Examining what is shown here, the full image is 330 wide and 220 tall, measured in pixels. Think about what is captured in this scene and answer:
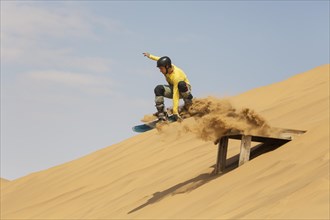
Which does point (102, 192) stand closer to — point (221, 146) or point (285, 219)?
point (221, 146)

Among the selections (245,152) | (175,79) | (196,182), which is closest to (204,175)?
(196,182)

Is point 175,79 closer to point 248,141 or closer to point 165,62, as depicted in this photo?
point 165,62

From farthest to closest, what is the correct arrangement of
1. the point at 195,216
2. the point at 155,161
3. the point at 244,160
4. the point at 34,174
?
the point at 34,174 < the point at 155,161 < the point at 244,160 < the point at 195,216

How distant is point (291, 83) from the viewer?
57.3ft

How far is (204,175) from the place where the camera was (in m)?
10.2

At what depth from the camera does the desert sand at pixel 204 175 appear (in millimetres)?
7145

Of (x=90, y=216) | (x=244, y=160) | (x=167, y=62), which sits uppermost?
(x=167, y=62)

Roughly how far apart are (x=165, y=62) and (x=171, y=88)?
40 cm

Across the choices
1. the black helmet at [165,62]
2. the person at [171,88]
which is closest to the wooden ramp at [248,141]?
the person at [171,88]

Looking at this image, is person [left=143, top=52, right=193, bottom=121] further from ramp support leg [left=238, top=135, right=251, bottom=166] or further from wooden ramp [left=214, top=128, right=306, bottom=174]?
ramp support leg [left=238, top=135, right=251, bottom=166]

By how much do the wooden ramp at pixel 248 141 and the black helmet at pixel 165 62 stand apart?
1200mm

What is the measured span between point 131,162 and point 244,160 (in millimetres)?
6034

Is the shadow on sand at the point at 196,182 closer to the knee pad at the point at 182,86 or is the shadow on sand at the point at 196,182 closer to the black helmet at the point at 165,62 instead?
the knee pad at the point at 182,86

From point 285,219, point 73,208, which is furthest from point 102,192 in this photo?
point 285,219
